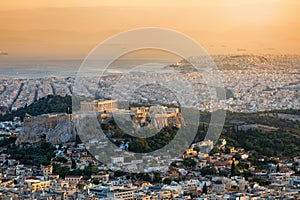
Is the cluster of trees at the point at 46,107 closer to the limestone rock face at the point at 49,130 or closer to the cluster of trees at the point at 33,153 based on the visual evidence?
the limestone rock face at the point at 49,130

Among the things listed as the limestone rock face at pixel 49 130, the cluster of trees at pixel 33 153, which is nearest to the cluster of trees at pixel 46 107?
the limestone rock face at pixel 49 130

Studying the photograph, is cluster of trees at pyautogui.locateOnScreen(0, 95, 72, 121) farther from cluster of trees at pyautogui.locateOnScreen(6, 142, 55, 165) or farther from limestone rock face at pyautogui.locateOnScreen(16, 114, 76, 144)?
cluster of trees at pyautogui.locateOnScreen(6, 142, 55, 165)

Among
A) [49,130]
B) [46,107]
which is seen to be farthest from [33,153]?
[46,107]

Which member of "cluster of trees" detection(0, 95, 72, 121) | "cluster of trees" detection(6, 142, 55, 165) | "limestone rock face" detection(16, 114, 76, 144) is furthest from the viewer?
"cluster of trees" detection(0, 95, 72, 121)

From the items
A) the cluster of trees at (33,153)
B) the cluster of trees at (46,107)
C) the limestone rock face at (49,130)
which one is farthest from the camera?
the cluster of trees at (46,107)

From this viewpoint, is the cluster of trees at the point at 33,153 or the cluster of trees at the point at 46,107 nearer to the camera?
the cluster of trees at the point at 33,153

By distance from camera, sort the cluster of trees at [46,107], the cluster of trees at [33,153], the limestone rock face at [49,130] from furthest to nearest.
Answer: the cluster of trees at [46,107] < the limestone rock face at [49,130] < the cluster of trees at [33,153]

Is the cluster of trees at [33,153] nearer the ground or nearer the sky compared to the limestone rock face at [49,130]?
nearer the ground

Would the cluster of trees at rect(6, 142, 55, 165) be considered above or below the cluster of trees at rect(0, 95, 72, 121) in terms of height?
below

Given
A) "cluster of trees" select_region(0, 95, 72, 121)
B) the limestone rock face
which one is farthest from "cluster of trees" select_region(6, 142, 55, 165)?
"cluster of trees" select_region(0, 95, 72, 121)

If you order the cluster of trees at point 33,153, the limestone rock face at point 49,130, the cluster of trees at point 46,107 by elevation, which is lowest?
the cluster of trees at point 33,153
